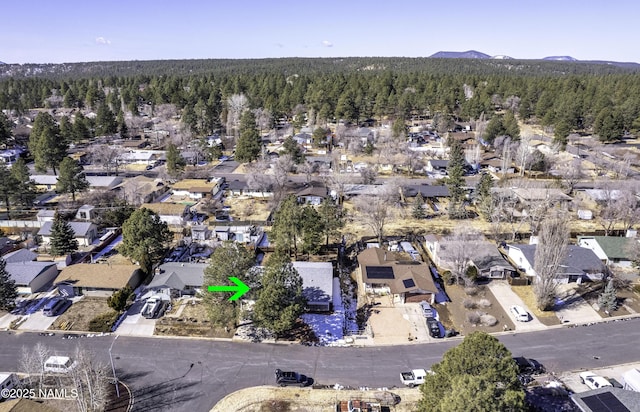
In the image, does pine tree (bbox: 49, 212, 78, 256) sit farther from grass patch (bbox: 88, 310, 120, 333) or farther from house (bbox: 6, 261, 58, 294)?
grass patch (bbox: 88, 310, 120, 333)

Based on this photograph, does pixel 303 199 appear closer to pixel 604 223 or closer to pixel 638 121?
pixel 604 223

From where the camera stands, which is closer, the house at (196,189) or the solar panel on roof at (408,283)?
the solar panel on roof at (408,283)

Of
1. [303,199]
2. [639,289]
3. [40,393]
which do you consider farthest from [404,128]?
[40,393]

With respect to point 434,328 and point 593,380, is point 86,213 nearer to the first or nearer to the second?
point 434,328

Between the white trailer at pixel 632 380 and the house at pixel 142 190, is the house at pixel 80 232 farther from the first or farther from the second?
the white trailer at pixel 632 380

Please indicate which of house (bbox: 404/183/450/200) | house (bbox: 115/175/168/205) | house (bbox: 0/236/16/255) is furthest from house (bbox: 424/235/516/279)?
house (bbox: 0/236/16/255)

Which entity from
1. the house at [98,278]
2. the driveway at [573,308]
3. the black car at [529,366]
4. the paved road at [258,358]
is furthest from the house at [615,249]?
the house at [98,278]
